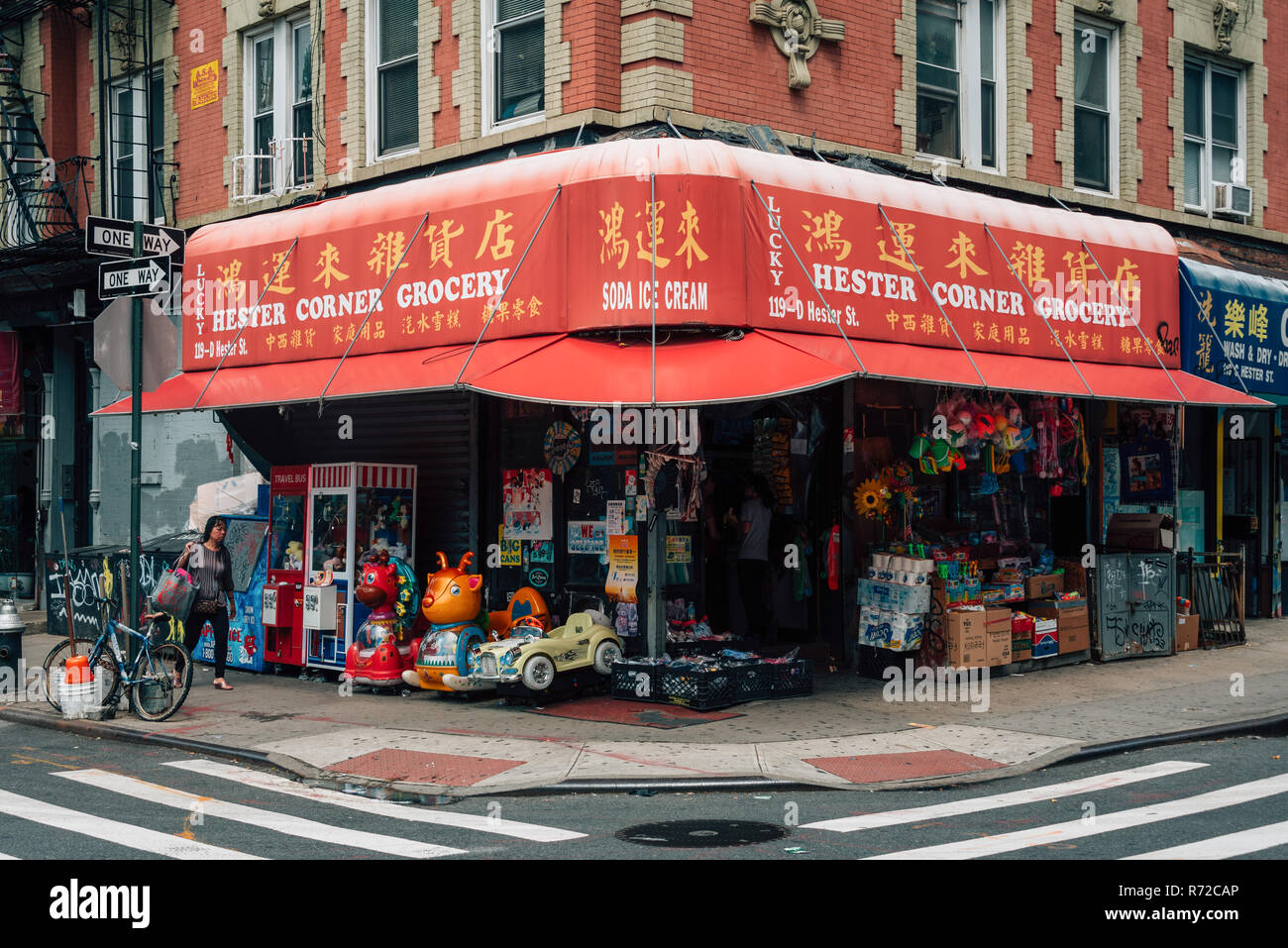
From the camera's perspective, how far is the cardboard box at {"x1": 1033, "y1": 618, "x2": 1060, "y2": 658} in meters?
14.6

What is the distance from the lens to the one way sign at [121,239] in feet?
39.9

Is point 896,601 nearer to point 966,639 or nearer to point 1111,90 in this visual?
point 966,639

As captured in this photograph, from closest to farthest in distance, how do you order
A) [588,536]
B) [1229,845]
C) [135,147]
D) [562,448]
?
[1229,845] < [588,536] < [562,448] < [135,147]

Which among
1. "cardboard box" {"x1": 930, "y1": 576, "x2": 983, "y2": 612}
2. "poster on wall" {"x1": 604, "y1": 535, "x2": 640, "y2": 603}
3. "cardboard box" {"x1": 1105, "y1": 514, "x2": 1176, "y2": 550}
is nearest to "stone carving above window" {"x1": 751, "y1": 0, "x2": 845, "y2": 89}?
"poster on wall" {"x1": 604, "y1": 535, "x2": 640, "y2": 603}

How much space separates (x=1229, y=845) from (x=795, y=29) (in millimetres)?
9397

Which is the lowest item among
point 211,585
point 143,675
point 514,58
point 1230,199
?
point 143,675

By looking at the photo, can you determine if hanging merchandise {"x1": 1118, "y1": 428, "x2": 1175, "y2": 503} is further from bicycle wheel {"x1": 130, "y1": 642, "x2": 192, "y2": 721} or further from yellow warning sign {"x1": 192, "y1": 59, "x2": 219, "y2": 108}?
yellow warning sign {"x1": 192, "y1": 59, "x2": 219, "y2": 108}

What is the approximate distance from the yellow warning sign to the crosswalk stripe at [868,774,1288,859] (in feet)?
48.6

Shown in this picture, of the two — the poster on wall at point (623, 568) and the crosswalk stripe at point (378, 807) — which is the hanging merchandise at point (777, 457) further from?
the crosswalk stripe at point (378, 807)

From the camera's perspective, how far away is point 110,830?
7730mm

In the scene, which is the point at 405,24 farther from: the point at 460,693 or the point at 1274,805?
the point at 1274,805

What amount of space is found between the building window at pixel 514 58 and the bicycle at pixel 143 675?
633 centimetres

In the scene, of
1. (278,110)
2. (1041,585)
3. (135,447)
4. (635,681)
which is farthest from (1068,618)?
(278,110)

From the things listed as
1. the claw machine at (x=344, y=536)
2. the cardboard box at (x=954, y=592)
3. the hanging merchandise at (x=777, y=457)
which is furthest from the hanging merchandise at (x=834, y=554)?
the claw machine at (x=344, y=536)
